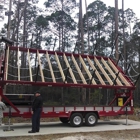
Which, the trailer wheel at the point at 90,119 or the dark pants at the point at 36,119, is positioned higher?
the dark pants at the point at 36,119

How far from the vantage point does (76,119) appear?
38.5 feet

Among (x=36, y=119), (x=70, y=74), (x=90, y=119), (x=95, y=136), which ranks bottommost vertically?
(x=95, y=136)

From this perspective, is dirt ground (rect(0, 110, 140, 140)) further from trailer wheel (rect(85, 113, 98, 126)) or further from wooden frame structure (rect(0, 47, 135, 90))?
wooden frame structure (rect(0, 47, 135, 90))

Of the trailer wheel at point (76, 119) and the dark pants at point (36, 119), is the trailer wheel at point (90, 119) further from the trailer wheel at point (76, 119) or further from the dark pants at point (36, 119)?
the dark pants at point (36, 119)

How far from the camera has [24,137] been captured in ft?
29.2

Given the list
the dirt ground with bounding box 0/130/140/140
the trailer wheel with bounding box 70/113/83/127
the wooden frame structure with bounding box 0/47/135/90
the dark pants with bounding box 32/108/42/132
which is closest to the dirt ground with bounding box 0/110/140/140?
the dirt ground with bounding box 0/130/140/140

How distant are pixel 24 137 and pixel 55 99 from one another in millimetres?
22436

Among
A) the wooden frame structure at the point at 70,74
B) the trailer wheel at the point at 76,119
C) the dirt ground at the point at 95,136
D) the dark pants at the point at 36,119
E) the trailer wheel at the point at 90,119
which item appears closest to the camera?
the dirt ground at the point at 95,136

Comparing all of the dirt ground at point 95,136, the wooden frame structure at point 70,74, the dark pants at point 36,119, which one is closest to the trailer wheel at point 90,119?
the wooden frame structure at point 70,74

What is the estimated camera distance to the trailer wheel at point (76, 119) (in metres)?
11.6

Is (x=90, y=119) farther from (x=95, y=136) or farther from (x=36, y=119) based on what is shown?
(x=36, y=119)

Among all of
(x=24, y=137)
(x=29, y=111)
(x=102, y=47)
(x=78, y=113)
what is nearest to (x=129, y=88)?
(x=78, y=113)

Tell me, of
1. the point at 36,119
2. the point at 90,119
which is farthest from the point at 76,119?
the point at 36,119

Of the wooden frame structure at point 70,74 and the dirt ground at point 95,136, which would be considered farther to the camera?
the wooden frame structure at point 70,74
